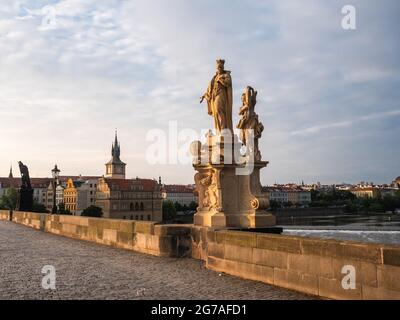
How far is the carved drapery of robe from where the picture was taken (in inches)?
360

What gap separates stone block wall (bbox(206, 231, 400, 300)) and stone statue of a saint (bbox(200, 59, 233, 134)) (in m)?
2.79

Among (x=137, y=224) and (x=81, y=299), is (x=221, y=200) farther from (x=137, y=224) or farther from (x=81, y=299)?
(x=81, y=299)

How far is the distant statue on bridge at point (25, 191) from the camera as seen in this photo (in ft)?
87.5

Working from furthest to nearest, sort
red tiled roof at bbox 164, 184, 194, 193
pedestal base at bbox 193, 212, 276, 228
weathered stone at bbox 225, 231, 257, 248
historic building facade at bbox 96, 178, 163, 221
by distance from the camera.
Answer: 1. red tiled roof at bbox 164, 184, 194, 193
2. historic building facade at bbox 96, 178, 163, 221
3. pedestal base at bbox 193, 212, 276, 228
4. weathered stone at bbox 225, 231, 257, 248

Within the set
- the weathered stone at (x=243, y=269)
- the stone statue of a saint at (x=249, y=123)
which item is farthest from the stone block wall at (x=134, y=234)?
the stone statue of a saint at (x=249, y=123)

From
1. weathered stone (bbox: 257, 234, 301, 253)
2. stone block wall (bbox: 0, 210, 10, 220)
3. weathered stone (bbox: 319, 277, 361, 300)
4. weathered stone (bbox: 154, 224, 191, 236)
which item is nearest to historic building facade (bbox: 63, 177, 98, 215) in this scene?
stone block wall (bbox: 0, 210, 10, 220)

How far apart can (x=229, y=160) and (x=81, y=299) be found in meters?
4.54

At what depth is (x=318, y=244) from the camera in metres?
5.18

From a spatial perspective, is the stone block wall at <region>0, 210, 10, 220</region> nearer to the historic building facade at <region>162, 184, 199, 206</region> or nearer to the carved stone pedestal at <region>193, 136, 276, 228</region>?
the carved stone pedestal at <region>193, 136, 276, 228</region>

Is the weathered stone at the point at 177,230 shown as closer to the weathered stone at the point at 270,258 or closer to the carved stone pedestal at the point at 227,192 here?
the carved stone pedestal at the point at 227,192

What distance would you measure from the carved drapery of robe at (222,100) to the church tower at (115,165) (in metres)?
139

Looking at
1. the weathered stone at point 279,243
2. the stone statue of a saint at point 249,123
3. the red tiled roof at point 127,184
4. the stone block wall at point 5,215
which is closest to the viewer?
the weathered stone at point 279,243

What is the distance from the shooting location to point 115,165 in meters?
148
